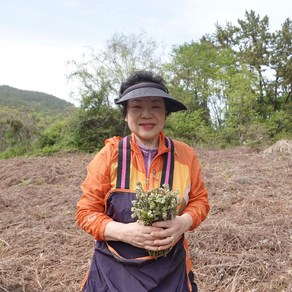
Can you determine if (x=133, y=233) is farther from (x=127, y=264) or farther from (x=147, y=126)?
(x=147, y=126)

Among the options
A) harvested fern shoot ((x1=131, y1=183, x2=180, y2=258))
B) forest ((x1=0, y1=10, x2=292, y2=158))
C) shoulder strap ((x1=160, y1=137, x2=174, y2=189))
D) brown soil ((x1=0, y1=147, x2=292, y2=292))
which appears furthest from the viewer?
forest ((x1=0, y1=10, x2=292, y2=158))

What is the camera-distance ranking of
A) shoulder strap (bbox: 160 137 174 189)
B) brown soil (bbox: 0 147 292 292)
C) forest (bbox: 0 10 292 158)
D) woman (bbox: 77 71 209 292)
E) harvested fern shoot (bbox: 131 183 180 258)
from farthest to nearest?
forest (bbox: 0 10 292 158) < brown soil (bbox: 0 147 292 292) < shoulder strap (bbox: 160 137 174 189) < woman (bbox: 77 71 209 292) < harvested fern shoot (bbox: 131 183 180 258)

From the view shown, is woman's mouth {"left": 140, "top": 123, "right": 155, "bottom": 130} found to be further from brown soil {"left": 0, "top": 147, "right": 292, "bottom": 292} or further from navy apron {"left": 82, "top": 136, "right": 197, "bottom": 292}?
brown soil {"left": 0, "top": 147, "right": 292, "bottom": 292}

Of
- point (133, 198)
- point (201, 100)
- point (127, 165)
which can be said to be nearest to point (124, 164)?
point (127, 165)

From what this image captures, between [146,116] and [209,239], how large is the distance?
2.29 meters

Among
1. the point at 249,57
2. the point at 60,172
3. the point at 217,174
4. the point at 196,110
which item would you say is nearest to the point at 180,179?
the point at 217,174

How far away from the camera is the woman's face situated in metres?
1.44

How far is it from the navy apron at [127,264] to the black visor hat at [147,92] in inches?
8.2

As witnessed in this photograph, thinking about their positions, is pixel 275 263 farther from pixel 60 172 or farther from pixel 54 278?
pixel 60 172

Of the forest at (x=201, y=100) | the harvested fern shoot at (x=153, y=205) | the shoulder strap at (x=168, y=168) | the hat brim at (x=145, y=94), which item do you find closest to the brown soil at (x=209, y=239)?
the shoulder strap at (x=168, y=168)

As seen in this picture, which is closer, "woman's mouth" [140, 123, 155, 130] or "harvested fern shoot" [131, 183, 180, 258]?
"harvested fern shoot" [131, 183, 180, 258]

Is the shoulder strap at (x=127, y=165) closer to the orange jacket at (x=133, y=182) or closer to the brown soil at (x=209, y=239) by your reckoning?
the orange jacket at (x=133, y=182)

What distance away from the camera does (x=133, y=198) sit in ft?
4.40

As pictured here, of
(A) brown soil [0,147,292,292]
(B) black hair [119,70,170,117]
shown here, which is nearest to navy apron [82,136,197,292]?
(B) black hair [119,70,170,117]
